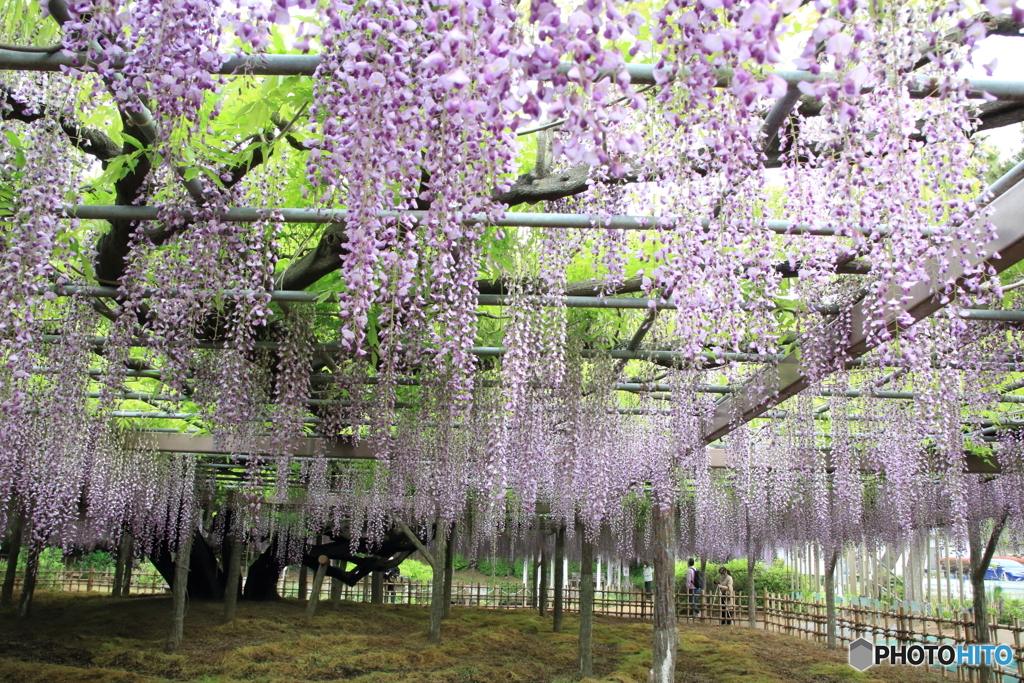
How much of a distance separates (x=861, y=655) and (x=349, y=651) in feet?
21.6

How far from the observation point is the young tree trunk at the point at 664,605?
6508 mm

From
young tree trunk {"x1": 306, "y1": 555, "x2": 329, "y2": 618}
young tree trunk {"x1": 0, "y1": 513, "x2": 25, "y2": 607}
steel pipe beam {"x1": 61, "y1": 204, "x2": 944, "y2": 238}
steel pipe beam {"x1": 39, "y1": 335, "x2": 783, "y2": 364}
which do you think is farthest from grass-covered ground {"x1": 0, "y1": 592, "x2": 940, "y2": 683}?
steel pipe beam {"x1": 61, "y1": 204, "x2": 944, "y2": 238}

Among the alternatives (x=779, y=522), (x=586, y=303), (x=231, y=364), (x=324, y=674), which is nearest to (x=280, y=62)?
(x=586, y=303)

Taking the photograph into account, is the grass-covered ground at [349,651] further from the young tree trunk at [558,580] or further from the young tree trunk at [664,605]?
the young tree trunk at [664,605]

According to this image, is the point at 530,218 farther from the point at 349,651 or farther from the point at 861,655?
the point at 861,655

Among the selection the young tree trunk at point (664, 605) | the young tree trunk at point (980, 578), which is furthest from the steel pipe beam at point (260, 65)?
the young tree trunk at point (980, 578)

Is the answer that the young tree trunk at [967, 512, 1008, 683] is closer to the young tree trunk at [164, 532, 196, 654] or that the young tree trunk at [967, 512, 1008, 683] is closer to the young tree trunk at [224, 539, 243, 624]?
the young tree trunk at [164, 532, 196, 654]

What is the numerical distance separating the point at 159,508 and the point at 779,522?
9.57 meters

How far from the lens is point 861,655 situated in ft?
34.1

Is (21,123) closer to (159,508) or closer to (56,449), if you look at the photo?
(56,449)

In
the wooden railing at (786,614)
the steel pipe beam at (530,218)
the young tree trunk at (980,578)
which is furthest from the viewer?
the wooden railing at (786,614)

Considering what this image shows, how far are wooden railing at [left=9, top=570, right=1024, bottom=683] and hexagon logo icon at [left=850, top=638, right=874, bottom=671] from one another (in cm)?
58

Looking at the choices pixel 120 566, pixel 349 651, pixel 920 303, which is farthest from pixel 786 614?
pixel 120 566
